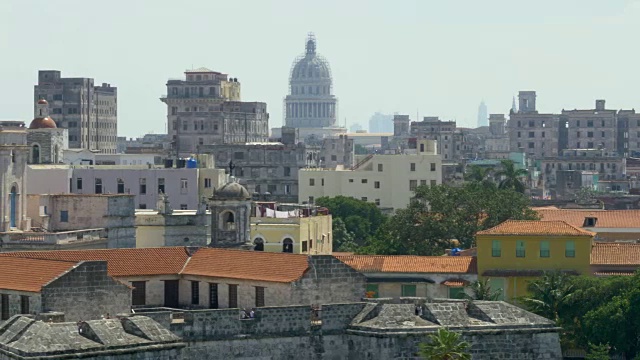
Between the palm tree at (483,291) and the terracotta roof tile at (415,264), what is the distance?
2.85 metres

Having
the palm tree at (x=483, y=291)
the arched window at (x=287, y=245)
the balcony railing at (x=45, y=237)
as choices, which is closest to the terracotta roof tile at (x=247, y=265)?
the palm tree at (x=483, y=291)

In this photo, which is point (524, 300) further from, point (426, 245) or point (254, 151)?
point (254, 151)

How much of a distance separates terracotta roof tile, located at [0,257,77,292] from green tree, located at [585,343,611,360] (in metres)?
20.8

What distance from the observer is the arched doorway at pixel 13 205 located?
9068 centimetres

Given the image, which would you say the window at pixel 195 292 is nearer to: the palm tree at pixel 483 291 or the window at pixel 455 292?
the palm tree at pixel 483 291

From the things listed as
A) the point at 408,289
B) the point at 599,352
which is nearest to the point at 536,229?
the point at 408,289

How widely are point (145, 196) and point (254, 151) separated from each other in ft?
222

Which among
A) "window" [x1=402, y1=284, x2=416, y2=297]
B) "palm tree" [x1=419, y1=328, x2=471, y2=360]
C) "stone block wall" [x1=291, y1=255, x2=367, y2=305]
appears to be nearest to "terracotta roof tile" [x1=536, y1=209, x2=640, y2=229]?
"window" [x1=402, y1=284, x2=416, y2=297]

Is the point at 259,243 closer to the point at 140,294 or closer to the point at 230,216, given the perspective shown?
the point at 230,216

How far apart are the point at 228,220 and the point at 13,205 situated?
1773cm

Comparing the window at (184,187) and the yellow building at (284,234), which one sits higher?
the window at (184,187)

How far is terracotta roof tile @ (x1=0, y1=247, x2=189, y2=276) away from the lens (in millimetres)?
63219

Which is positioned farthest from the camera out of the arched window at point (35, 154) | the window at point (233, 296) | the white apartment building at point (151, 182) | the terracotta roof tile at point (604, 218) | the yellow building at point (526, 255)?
the arched window at point (35, 154)

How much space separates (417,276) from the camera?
268 feet
